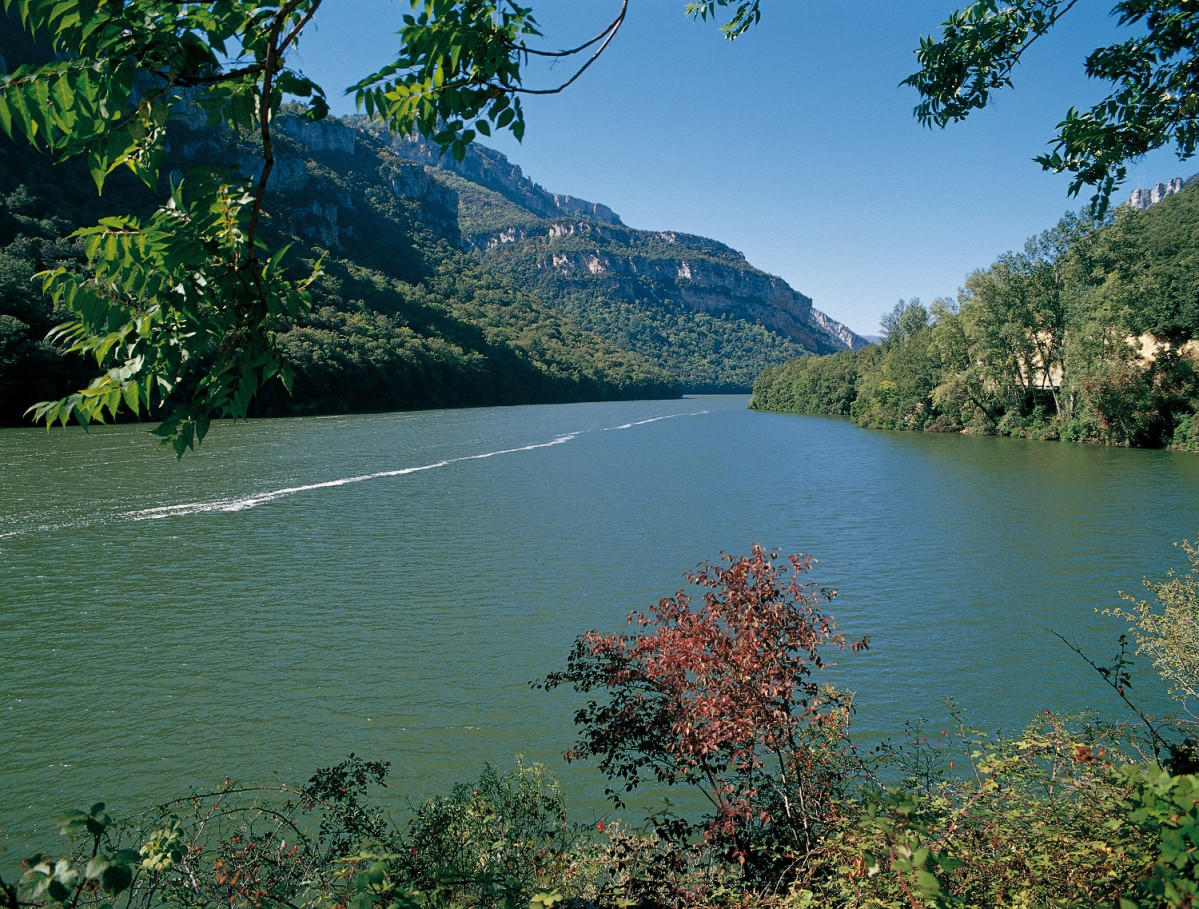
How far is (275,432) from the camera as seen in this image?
2005 inches

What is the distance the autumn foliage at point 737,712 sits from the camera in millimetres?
5574

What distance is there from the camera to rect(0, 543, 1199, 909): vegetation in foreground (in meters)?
3.15

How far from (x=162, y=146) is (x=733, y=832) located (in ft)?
18.3

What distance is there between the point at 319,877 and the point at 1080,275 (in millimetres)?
60385

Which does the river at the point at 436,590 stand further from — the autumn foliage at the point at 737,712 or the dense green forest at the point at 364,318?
the dense green forest at the point at 364,318

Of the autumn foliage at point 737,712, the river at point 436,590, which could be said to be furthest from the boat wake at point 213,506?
the autumn foliage at point 737,712

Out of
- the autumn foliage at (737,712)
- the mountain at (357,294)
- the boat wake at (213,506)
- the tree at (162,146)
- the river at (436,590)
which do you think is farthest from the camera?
the mountain at (357,294)

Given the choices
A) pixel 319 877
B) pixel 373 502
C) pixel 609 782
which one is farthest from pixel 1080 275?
pixel 319 877

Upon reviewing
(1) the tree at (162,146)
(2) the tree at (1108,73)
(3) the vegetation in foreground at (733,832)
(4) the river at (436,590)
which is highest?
(2) the tree at (1108,73)

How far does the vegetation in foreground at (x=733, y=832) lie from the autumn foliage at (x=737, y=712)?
2 centimetres

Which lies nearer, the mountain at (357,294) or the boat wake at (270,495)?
the boat wake at (270,495)

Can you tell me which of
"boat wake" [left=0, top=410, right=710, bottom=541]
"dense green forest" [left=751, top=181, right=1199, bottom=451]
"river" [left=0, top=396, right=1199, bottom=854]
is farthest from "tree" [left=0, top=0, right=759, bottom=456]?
"dense green forest" [left=751, top=181, right=1199, bottom=451]

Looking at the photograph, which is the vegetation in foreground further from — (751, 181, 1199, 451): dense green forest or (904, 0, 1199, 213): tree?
(751, 181, 1199, 451): dense green forest

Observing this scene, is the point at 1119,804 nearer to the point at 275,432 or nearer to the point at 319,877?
the point at 319,877
